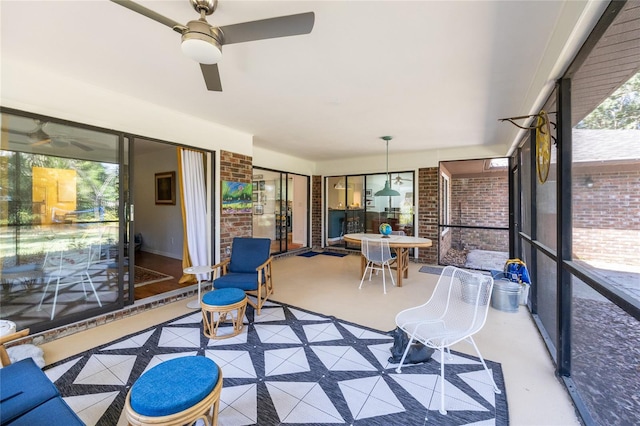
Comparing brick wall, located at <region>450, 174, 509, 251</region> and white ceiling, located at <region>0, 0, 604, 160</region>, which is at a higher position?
white ceiling, located at <region>0, 0, 604, 160</region>

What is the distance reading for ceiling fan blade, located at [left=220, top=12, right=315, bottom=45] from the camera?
1461 mm

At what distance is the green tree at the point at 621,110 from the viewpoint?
1.30 metres

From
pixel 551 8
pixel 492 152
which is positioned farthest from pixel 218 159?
pixel 492 152

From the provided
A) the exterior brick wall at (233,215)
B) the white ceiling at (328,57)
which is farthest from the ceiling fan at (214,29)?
the exterior brick wall at (233,215)

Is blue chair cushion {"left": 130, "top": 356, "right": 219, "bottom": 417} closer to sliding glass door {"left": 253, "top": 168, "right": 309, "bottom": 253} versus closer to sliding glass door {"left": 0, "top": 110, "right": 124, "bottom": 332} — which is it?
sliding glass door {"left": 0, "top": 110, "right": 124, "bottom": 332}

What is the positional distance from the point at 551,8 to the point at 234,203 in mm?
4238

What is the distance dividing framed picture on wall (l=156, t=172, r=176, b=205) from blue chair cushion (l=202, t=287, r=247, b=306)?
384 centimetres

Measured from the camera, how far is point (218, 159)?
4.28 meters

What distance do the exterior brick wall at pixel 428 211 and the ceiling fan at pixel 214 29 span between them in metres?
5.12

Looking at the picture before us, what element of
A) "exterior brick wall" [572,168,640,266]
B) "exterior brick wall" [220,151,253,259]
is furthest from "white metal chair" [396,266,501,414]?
"exterior brick wall" [220,151,253,259]

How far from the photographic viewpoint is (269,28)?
154cm

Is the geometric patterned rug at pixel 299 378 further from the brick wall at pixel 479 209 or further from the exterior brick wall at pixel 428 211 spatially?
the brick wall at pixel 479 209

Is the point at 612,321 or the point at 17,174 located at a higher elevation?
the point at 17,174

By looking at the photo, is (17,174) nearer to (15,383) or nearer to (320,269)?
(15,383)
